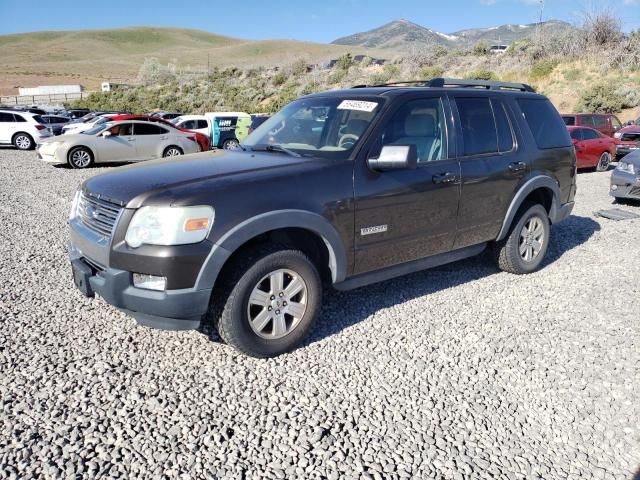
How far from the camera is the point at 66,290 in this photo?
469 cm

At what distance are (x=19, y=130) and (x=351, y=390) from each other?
2122 centimetres

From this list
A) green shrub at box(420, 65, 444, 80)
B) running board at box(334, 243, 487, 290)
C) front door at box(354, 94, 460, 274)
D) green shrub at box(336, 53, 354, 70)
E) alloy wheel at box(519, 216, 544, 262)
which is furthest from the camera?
green shrub at box(336, 53, 354, 70)

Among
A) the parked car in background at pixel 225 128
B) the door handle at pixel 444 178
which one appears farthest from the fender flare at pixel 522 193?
the parked car in background at pixel 225 128

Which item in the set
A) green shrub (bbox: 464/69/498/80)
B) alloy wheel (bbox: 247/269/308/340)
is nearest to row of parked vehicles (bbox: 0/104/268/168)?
alloy wheel (bbox: 247/269/308/340)

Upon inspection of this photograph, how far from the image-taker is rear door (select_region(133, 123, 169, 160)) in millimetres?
15422

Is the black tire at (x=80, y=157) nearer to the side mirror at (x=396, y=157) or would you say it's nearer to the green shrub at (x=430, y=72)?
the side mirror at (x=396, y=157)

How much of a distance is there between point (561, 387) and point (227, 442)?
6.96 feet

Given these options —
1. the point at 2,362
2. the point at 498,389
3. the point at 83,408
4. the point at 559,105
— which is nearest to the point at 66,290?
the point at 2,362

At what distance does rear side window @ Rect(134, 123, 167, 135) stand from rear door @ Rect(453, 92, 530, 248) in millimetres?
12925

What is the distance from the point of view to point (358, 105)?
162 inches

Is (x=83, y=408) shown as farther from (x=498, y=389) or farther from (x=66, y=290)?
(x=498, y=389)

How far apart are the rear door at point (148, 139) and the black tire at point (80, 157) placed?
137cm

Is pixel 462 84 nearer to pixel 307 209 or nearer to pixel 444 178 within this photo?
pixel 444 178

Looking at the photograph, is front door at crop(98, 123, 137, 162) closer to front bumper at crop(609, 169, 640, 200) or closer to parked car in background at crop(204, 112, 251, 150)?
parked car in background at crop(204, 112, 251, 150)
